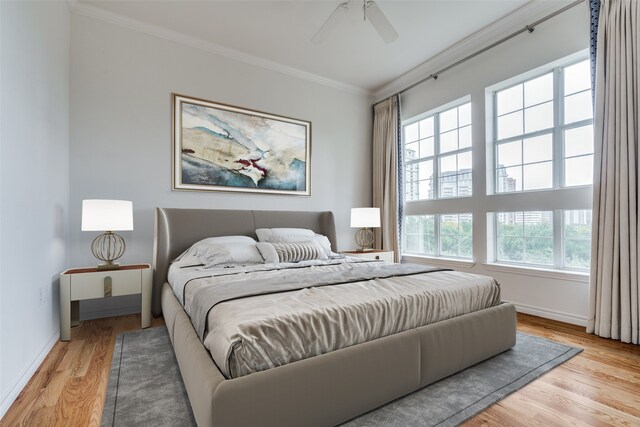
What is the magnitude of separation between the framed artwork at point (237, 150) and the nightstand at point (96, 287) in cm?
110

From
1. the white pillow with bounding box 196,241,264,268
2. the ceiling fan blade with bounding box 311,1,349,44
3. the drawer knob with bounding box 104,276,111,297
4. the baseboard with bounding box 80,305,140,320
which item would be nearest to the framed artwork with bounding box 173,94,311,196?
the white pillow with bounding box 196,241,264,268

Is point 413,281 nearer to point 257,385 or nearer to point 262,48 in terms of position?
point 257,385

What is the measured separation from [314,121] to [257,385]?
12.6ft

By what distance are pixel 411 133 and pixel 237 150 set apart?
2653 millimetres

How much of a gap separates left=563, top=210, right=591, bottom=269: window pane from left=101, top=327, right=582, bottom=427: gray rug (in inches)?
40.4

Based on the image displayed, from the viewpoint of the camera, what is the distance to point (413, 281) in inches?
79.0

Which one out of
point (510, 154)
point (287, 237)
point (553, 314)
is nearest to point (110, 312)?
point (287, 237)

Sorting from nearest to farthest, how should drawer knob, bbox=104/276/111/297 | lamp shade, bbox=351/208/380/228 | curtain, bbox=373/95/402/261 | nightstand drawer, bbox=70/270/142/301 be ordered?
nightstand drawer, bbox=70/270/142/301, drawer knob, bbox=104/276/111/297, lamp shade, bbox=351/208/380/228, curtain, bbox=373/95/402/261

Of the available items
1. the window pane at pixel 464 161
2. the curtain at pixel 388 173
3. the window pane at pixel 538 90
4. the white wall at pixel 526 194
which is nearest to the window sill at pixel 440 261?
the white wall at pixel 526 194

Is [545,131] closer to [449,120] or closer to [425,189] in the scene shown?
[449,120]

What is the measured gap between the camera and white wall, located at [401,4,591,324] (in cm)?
279

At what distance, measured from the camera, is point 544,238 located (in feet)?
10.3

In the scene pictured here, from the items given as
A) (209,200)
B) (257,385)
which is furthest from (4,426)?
(209,200)

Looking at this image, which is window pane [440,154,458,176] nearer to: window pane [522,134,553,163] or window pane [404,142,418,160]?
window pane [404,142,418,160]
